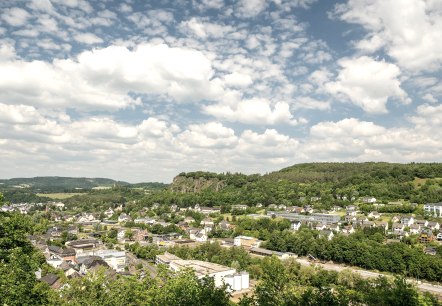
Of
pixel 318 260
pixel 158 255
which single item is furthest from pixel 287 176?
pixel 158 255

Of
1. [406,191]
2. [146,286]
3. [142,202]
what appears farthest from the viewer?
[142,202]

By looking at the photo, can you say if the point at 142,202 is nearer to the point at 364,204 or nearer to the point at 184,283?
the point at 364,204

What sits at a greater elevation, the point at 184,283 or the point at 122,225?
the point at 184,283

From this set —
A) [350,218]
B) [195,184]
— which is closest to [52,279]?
[350,218]

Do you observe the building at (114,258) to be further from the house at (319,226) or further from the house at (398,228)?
the house at (398,228)

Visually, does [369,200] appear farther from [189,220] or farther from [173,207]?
[173,207]
